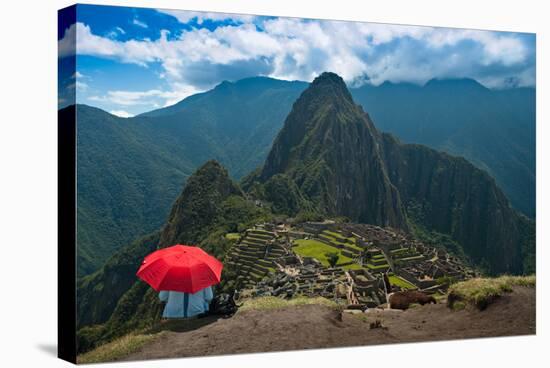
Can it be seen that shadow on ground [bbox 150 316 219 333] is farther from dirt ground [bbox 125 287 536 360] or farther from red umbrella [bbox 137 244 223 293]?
red umbrella [bbox 137 244 223 293]

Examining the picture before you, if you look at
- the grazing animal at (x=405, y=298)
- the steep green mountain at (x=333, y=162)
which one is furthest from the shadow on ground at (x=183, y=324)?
the steep green mountain at (x=333, y=162)

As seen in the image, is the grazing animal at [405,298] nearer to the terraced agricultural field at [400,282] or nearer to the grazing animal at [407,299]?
the grazing animal at [407,299]

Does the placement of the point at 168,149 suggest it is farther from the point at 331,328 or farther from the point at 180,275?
the point at 331,328

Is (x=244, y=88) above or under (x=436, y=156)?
above

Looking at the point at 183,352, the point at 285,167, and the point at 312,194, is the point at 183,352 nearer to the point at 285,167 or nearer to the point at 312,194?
the point at 312,194

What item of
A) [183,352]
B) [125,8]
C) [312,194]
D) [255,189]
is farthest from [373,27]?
[255,189]

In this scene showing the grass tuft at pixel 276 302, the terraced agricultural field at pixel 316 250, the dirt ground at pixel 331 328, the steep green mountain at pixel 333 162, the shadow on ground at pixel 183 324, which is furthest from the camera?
the steep green mountain at pixel 333 162
